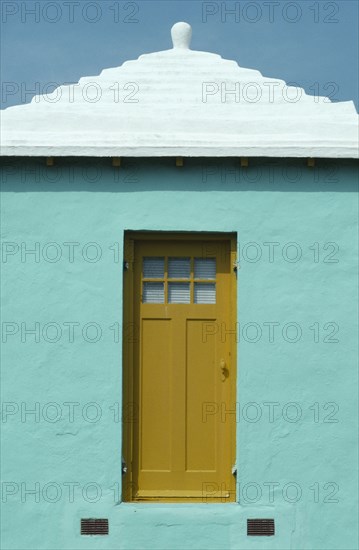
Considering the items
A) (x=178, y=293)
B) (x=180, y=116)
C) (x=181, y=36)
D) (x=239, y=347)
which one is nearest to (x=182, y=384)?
(x=239, y=347)

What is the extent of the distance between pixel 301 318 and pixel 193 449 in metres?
1.43

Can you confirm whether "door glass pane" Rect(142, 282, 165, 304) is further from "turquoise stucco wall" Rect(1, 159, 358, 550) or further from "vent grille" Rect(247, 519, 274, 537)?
"vent grille" Rect(247, 519, 274, 537)

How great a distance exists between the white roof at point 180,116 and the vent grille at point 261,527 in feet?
9.79

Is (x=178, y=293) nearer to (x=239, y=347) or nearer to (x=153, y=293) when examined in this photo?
A: (x=153, y=293)

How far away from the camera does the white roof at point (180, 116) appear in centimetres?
686

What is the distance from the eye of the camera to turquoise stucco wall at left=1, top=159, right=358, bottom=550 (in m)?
6.81

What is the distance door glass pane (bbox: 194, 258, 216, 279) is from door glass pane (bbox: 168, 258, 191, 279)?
0.07m

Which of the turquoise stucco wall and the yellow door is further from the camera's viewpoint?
the yellow door

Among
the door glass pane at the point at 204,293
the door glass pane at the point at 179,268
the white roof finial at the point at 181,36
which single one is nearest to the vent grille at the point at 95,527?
the door glass pane at the point at 204,293

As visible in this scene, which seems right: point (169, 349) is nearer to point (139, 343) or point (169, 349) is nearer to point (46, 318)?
point (139, 343)

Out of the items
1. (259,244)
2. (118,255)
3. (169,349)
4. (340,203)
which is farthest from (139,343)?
(340,203)

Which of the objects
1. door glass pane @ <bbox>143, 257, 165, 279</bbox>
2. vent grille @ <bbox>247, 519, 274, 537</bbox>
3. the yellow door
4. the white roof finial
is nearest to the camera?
vent grille @ <bbox>247, 519, 274, 537</bbox>

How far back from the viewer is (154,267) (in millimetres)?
7141

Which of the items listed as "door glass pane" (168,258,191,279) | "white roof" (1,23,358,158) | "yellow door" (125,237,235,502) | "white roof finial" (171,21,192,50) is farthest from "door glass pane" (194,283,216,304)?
"white roof finial" (171,21,192,50)
